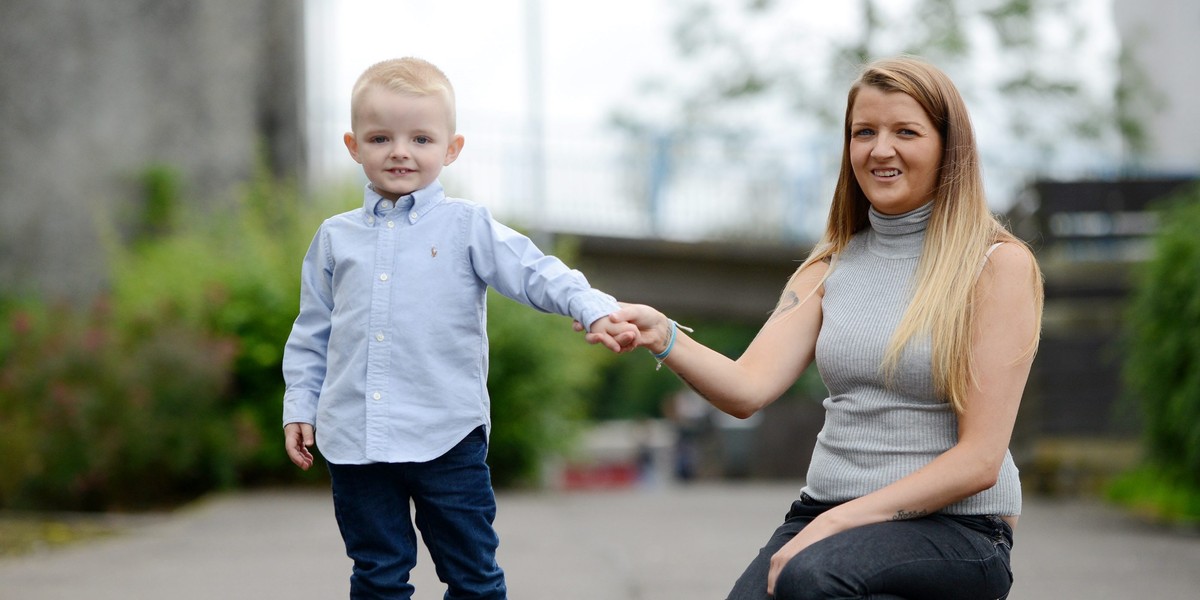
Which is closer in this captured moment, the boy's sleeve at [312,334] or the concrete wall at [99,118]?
the boy's sleeve at [312,334]

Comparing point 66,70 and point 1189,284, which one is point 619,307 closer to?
point 1189,284

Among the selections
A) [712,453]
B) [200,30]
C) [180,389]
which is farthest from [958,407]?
[712,453]

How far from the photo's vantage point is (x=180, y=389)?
7.89m

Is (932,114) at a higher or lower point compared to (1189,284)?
higher

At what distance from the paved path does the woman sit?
79.3 inches

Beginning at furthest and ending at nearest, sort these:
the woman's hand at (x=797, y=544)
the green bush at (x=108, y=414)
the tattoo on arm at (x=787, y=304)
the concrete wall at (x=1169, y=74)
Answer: the concrete wall at (x=1169, y=74) < the green bush at (x=108, y=414) < the tattoo on arm at (x=787, y=304) < the woman's hand at (x=797, y=544)

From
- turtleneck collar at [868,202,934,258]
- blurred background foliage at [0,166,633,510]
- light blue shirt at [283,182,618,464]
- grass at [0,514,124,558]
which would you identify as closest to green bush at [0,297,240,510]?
blurred background foliage at [0,166,633,510]

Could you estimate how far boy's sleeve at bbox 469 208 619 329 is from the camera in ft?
8.79

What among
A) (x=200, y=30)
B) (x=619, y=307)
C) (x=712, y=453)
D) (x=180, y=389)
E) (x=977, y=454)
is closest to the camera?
(x=977, y=454)

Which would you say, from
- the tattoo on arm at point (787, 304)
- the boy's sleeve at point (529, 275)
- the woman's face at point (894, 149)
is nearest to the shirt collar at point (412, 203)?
the boy's sleeve at point (529, 275)

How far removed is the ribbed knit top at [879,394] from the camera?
2615mm

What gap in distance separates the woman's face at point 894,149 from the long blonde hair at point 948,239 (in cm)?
2

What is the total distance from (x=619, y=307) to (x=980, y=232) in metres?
0.79

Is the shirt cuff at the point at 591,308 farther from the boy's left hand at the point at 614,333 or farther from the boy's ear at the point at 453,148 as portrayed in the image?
the boy's ear at the point at 453,148
